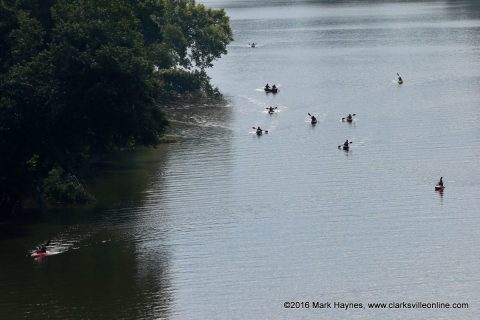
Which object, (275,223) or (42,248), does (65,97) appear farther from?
(275,223)

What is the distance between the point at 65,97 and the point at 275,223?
18.6 m

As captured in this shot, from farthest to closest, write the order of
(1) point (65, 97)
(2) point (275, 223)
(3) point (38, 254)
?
(1) point (65, 97)
(2) point (275, 223)
(3) point (38, 254)

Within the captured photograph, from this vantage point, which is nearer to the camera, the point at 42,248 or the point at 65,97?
the point at 42,248

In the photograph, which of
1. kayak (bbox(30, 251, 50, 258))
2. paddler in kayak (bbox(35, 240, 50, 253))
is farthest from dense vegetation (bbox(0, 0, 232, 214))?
kayak (bbox(30, 251, 50, 258))

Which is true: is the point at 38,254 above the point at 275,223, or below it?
below

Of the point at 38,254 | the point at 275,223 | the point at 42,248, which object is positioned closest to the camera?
the point at 38,254

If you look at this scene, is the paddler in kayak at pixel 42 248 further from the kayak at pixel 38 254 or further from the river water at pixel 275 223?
the river water at pixel 275 223

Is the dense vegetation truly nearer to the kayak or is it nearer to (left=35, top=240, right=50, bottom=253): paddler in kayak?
(left=35, top=240, right=50, bottom=253): paddler in kayak

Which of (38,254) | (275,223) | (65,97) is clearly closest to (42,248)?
(38,254)

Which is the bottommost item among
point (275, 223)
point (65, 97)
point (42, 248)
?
point (42, 248)

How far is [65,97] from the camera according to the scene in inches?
3182

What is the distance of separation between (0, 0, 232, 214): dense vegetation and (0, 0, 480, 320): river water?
3640mm

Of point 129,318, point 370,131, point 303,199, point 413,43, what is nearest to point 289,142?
point 370,131

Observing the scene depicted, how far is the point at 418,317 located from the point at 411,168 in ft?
113
